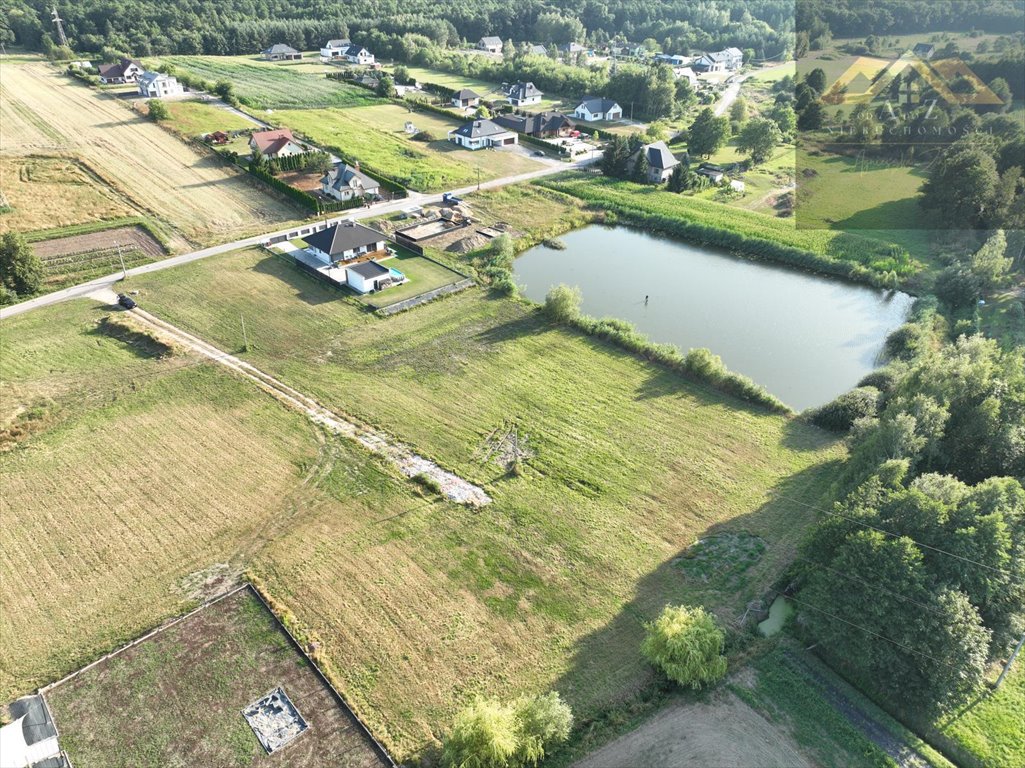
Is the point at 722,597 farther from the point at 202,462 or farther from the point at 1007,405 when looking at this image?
the point at 202,462

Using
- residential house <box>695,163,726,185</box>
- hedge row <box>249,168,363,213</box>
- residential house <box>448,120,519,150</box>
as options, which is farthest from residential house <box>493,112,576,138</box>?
hedge row <box>249,168,363,213</box>

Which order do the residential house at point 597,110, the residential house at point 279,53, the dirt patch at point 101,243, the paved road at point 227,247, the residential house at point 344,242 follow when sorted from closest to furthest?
the paved road at point 227,247 → the residential house at point 344,242 → the dirt patch at point 101,243 → the residential house at point 597,110 → the residential house at point 279,53

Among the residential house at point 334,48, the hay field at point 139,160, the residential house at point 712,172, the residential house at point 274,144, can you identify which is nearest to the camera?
the hay field at point 139,160

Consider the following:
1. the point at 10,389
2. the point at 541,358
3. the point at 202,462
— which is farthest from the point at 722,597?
the point at 10,389

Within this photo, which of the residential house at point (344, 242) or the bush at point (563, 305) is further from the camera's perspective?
the residential house at point (344, 242)

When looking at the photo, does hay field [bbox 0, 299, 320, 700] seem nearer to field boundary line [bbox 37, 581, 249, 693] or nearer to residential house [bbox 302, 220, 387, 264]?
field boundary line [bbox 37, 581, 249, 693]

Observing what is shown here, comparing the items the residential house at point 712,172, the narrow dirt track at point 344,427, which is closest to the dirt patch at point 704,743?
the narrow dirt track at point 344,427

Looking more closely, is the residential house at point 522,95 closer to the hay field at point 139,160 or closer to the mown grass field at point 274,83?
the mown grass field at point 274,83
